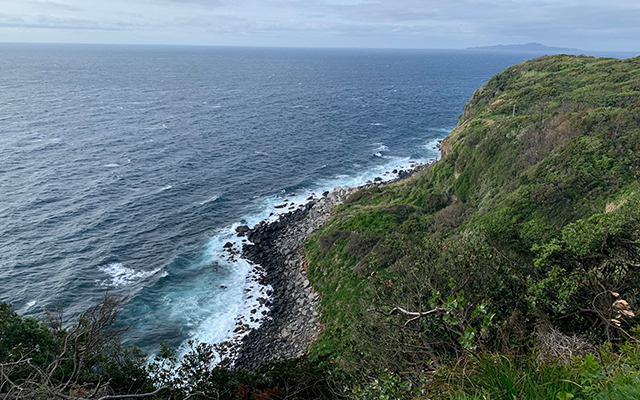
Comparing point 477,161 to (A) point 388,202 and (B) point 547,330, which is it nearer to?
(A) point 388,202

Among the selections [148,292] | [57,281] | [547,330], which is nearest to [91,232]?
[57,281]

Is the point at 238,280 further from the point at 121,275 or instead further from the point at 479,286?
the point at 479,286

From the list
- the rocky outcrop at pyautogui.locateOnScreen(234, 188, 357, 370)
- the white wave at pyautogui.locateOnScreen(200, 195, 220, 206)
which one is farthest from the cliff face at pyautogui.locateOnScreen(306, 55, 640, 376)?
→ the white wave at pyautogui.locateOnScreen(200, 195, 220, 206)

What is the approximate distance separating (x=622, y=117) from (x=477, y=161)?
14124 mm

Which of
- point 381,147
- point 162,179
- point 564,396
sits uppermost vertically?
point 564,396

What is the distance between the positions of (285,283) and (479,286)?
31.5 meters

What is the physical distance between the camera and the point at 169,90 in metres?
155

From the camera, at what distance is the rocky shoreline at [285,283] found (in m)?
33.7

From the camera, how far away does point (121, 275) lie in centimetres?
4428

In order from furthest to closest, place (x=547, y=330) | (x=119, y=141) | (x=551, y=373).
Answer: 1. (x=119, y=141)
2. (x=547, y=330)
3. (x=551, y=373)

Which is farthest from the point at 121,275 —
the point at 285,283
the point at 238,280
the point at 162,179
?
the point at 162,179

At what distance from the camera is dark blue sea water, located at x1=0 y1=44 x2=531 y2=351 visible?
4175 cm

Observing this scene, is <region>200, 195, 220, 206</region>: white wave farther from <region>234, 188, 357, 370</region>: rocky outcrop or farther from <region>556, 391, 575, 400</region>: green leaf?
<region>556, 391, 575, 400</region>: green leaf

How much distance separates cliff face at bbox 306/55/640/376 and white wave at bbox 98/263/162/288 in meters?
20.5
